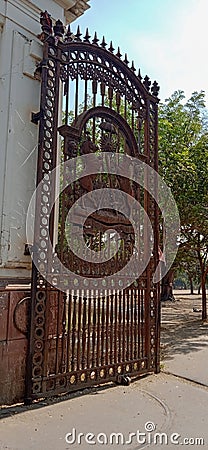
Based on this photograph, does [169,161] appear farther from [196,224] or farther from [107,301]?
[107,301]

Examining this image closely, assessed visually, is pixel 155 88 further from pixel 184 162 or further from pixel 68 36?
pixel 184 162

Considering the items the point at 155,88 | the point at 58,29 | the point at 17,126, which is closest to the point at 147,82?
the point at 155,88

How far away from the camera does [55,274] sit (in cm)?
385

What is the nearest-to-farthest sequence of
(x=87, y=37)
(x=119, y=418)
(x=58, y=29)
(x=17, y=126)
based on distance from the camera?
(x=119, y=418)
(x=17, y=126)
(x=58, y=29)
(x=87, y=37)

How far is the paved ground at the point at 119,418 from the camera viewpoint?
114 inches

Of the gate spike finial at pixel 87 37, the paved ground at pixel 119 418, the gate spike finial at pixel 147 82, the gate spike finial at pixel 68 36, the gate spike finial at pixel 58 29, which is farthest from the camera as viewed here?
the gate spike finial at pixel 147 82

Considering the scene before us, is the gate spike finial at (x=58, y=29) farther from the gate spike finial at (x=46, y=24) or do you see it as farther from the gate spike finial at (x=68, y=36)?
the gate spike finial at (x=68, y=36)

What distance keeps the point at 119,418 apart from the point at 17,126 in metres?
2.87

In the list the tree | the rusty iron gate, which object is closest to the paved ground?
the rusty iron gate

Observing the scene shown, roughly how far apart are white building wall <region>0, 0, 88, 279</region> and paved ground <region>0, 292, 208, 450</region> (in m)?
1.29

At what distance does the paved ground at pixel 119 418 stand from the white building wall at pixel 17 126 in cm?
129

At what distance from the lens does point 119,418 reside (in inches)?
132

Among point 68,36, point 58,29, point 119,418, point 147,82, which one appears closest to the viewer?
point 119,418

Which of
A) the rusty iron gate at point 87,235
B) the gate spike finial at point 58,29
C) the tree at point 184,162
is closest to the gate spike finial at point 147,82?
the rusty iron gate at point 87,235
